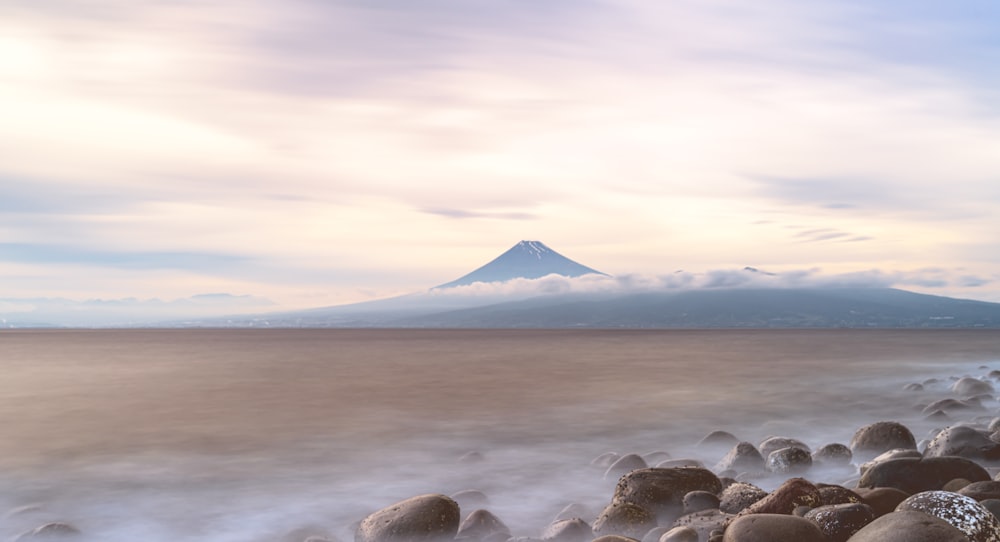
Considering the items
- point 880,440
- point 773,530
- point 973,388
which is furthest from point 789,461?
point 973,388

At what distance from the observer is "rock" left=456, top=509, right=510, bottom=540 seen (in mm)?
9492

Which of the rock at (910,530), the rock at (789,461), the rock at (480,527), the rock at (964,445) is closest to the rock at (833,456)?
the rock at (789,461)

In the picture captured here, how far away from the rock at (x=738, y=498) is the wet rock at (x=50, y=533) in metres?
8.69

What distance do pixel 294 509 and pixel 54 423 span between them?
16.8m

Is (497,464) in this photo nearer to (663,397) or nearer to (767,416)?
(767,416)

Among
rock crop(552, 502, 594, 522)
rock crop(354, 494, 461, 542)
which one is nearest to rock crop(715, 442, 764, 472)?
rock crop(552, 502, 594, 522)

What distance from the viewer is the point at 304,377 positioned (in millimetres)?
46062

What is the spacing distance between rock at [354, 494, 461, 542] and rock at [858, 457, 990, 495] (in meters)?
5.44

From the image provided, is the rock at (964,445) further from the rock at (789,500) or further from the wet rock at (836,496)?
the rock at (789,500)

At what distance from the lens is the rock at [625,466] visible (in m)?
13.5

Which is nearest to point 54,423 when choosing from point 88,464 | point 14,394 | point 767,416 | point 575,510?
point 88,464

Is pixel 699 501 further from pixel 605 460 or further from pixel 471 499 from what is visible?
pixel 605 460

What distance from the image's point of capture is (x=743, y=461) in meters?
13.2

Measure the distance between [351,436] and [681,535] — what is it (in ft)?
49.0
